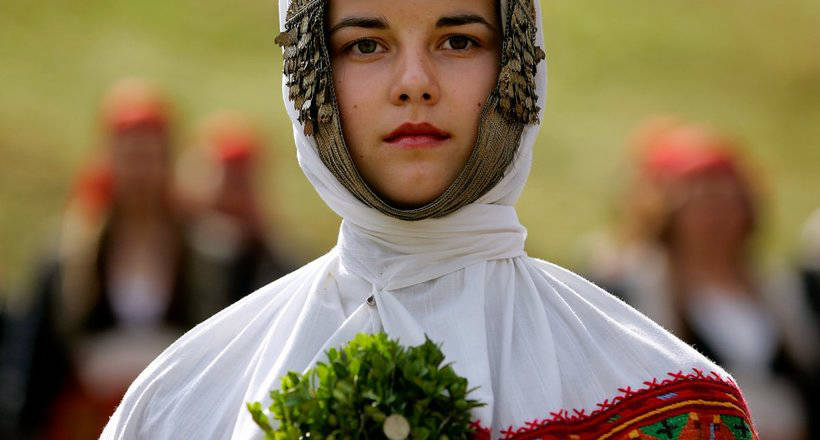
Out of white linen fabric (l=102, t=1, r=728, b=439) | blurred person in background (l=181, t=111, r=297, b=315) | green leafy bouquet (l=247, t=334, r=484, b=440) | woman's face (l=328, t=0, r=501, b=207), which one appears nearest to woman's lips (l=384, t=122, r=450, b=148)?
woman's face (l=328, t=0, r=501, b=207)

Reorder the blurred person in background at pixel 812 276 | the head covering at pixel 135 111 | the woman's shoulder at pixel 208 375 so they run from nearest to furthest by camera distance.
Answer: the woman's shoulder at pixel 208 375
the blurred person in background at pixel 812 276
the head covering at pixel 135 111

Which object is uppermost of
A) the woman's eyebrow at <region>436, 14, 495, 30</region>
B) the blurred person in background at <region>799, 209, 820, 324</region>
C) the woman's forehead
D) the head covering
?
the woman's forehead

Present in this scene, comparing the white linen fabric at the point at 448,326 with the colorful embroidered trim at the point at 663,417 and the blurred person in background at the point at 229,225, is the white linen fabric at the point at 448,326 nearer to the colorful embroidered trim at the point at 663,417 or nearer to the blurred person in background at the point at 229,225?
the colorful embroidered trim at the point at 663,417

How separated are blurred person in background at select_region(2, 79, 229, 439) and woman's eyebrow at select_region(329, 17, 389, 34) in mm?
4419

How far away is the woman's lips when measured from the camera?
4.00 meters

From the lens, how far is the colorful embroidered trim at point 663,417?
154 inches

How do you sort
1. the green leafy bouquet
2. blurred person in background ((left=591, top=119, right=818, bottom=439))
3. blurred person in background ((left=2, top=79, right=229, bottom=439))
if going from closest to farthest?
1. the green leafy bouquet
2. blurred person in background ((left=591, top=119, right=818, bottom=439))
3. blurred person in background ((left=2, top=79, right=229, bottom=439))

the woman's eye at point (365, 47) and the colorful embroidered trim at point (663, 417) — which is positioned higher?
the woman's eye at point (365, 47)

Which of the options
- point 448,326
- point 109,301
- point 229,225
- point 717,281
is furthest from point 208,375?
point 229,225

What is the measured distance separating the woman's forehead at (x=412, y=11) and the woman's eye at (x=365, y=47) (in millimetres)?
56

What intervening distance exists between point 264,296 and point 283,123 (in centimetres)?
1103

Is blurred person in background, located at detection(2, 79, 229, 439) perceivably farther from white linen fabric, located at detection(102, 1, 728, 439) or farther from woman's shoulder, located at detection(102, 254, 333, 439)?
white linen fabric, located at detection(102, 1, 728, 439)

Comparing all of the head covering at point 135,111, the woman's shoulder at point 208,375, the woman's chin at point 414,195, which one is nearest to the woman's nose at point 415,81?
the woman's chin at point 414,195

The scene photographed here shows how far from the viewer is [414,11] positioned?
403cm
